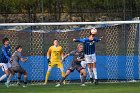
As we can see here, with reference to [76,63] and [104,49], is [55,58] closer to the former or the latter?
[76,63]

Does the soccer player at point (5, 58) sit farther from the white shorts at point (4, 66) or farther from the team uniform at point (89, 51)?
the team uniform at point (89, 51)

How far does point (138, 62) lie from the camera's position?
22188 mm

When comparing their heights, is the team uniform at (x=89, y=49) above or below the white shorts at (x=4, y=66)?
above

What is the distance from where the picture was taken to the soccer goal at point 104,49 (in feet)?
73.0

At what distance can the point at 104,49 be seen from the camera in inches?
1046

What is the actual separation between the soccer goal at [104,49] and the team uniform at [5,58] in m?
0.97

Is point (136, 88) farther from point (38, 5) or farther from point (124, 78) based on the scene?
point (38, 5)

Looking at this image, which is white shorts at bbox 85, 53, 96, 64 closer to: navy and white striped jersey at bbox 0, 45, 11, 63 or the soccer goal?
the soccer goal

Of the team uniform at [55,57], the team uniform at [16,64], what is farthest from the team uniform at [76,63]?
the team uniform at [16,64]

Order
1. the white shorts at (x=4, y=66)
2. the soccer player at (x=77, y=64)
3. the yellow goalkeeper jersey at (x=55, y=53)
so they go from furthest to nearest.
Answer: the yellow goalkeeper jersey at (x=55, y=53) < the white shorts at (x=4, y=66) < the soccer player at (x=77, y=64)

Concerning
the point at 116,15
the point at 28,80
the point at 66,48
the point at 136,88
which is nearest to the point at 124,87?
the point at 136,88

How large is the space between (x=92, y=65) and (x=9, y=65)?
10.4ft

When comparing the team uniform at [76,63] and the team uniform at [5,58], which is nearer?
the team uniform at [76,63]

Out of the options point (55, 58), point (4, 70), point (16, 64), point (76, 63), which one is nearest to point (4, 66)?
point (4, 70)
